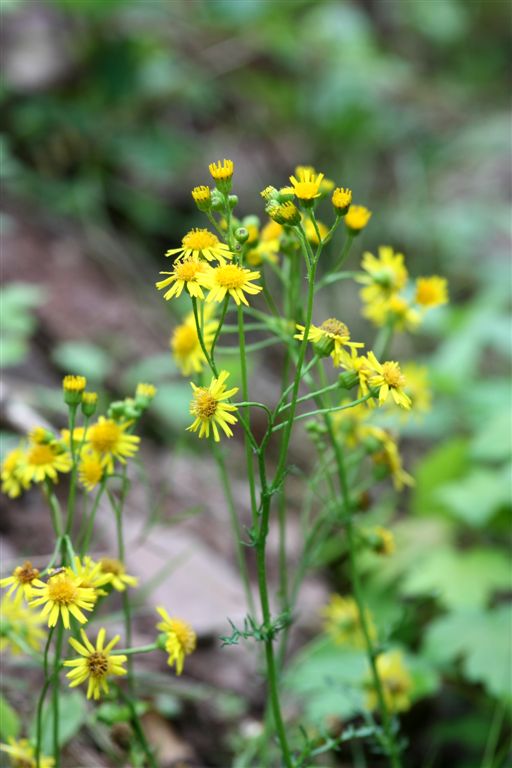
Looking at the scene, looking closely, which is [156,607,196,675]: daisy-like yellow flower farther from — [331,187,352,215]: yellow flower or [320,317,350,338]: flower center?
[331,187,352,215]: yellow flower

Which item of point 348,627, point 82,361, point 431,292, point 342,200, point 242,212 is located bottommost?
point 348,627

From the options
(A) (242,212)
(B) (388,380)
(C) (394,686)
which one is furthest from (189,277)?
(A) (242,212)

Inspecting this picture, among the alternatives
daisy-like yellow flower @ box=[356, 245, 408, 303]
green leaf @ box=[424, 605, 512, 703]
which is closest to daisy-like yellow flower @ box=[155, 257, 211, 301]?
daisy-like yellow flower @ box=[356, 245, 408, 303]

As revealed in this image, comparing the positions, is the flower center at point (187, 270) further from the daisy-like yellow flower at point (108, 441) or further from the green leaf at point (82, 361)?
the green leaf at point (82, 361)

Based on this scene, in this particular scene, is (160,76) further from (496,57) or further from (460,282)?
(496,57)

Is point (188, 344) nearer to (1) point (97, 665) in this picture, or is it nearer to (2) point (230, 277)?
(2) point (230, 277)

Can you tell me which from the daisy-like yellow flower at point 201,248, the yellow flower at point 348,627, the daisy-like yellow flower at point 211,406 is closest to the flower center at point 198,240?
the daisy-like yellow flower at point 201,248

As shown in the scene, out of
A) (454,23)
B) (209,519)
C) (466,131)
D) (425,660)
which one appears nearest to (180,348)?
(425,660)
